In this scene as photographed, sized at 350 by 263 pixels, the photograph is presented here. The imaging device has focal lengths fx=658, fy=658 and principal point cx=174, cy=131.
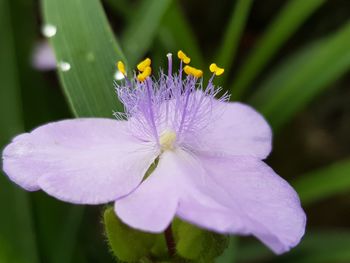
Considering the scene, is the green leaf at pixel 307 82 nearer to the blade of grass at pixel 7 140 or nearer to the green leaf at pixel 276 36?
the green leaf at pixel 276 36

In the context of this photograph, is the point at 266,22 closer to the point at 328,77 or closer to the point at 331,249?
the point at 328,77

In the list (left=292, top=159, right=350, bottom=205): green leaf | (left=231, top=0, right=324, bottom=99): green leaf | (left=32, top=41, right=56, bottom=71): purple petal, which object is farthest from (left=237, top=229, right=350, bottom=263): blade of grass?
(left=32, top=41, right=56, bottom=71): purple petal

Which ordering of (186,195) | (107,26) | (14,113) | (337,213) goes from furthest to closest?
1. (337,213)
2. (14,113)
3. (107,26)
4. (186,195)

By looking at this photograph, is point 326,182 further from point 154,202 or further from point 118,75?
point 154,202

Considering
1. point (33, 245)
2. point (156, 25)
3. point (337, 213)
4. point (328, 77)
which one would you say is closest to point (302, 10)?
point (328, 77)

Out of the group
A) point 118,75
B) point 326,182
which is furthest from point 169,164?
point 326,182

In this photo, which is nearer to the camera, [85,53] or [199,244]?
[199,244]

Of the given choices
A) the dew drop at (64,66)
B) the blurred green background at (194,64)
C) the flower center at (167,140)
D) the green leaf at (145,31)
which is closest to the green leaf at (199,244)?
the flower center at (167,140)
